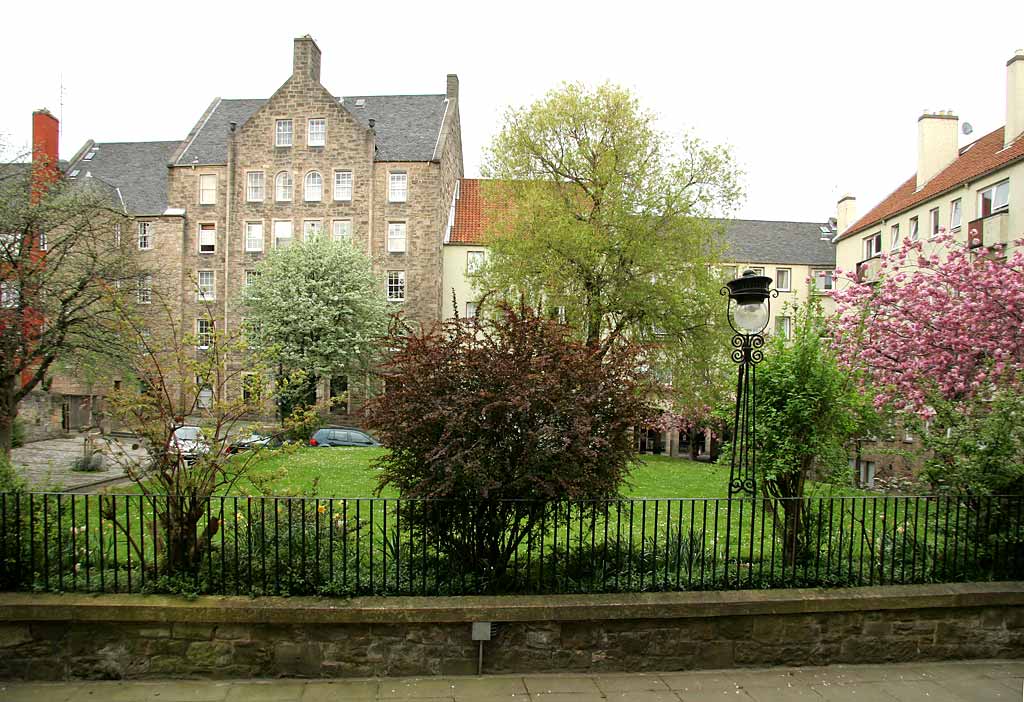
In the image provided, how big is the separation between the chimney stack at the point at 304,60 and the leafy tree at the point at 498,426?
37960 mm

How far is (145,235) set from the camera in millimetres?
40500

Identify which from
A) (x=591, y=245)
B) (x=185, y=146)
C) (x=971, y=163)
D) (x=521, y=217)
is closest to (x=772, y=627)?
(x=591, y=245)

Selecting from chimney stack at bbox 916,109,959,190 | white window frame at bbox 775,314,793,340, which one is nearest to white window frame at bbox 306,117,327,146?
chimney stack at bbox 916,109,959,190

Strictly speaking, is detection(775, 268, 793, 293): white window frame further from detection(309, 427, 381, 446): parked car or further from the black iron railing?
the black iron railing

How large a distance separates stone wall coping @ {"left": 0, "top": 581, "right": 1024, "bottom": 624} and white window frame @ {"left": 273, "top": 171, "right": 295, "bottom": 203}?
36941 millimetres

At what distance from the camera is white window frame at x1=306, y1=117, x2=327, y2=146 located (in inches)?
1559

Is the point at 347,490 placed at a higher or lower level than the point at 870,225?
lower

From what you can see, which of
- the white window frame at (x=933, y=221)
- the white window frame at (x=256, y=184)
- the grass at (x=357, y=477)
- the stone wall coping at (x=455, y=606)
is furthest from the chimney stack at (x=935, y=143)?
the white window frame at (x=256, y=184)

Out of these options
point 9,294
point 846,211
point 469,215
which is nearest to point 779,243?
point 846,211

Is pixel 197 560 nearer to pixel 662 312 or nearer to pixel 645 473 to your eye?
pixel 645 473

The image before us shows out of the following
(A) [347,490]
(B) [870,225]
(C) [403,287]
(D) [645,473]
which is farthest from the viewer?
(C) [403,287]

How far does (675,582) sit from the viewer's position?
6195 millimetres

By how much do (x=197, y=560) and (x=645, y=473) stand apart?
610 inches

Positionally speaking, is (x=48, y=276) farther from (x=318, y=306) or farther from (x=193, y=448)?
(x=318, y=306)
